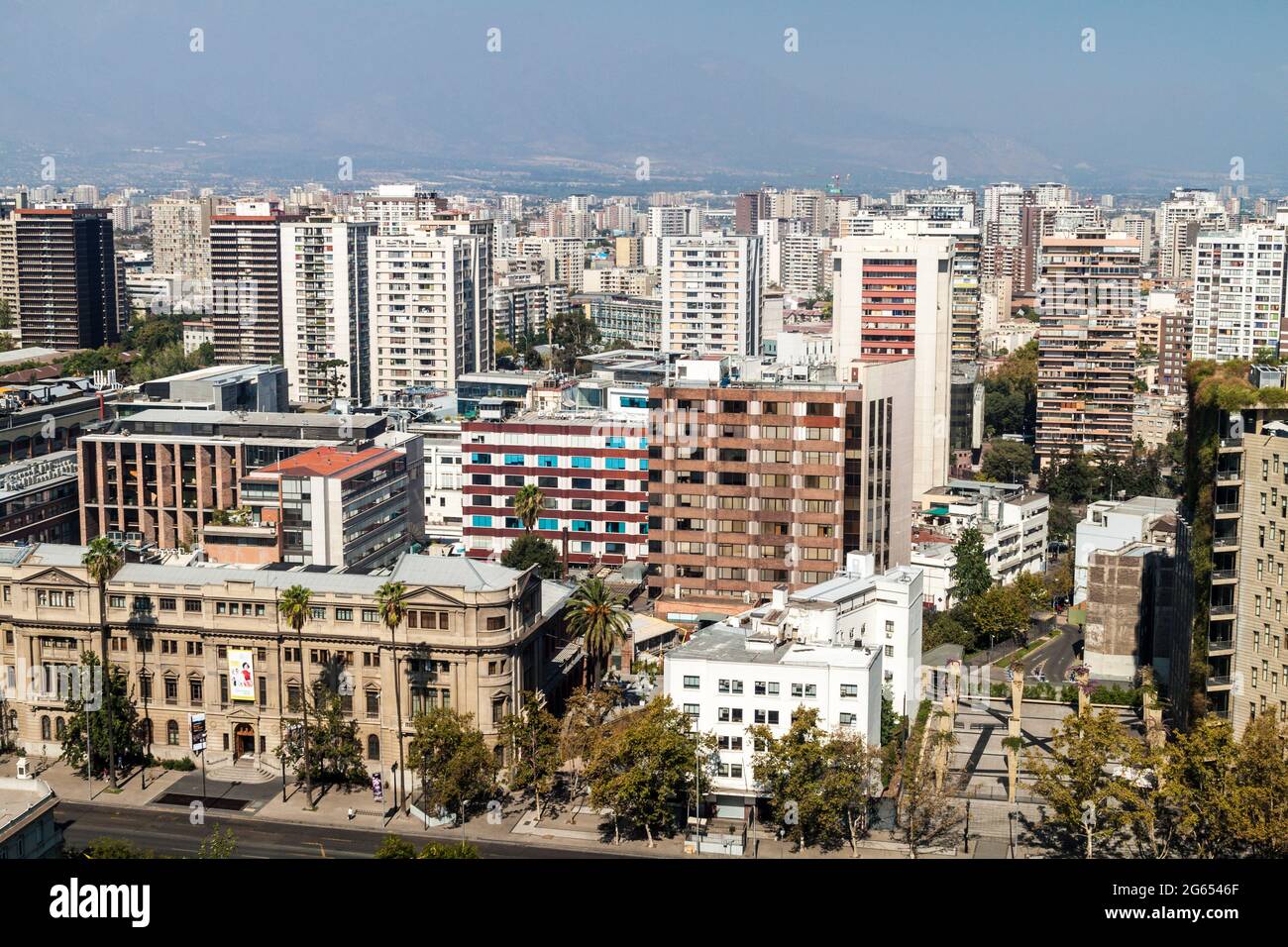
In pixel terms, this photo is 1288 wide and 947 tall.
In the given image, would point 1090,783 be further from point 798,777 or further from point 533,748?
point 533,748

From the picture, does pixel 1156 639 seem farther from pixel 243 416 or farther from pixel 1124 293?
pixel 1124 293

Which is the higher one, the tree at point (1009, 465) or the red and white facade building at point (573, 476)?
the red and white facade building at point (573, 476)

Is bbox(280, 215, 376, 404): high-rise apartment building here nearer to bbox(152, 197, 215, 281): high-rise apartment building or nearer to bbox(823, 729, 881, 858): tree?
bbox(152, 197, 215, 281): high-rise apartment building

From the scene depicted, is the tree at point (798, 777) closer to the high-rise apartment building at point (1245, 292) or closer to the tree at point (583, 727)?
the tree at point (583, 727)

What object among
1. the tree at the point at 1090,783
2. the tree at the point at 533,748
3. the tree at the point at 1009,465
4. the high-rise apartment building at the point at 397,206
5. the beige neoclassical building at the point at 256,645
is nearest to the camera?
the tree at the point at 1090,783

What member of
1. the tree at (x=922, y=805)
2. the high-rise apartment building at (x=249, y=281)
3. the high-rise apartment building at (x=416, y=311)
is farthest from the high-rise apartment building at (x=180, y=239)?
the tree at (x=922, y=805)

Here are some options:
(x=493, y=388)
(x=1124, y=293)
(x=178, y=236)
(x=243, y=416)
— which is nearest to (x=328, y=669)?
(x=243, y=416)

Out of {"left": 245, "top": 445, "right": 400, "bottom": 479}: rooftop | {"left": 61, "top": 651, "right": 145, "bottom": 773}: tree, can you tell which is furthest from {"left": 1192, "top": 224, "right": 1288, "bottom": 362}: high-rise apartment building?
{"left": 61, "top": 651, "right": 145, "bottom": 773}: tree
